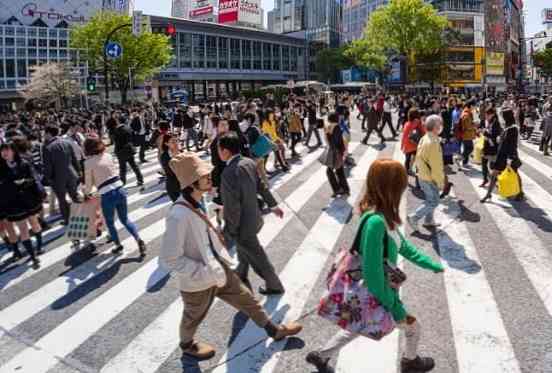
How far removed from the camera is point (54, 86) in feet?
164

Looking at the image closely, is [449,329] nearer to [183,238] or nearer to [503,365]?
[503,365]

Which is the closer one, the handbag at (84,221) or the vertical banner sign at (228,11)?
the handbag at (84,221)

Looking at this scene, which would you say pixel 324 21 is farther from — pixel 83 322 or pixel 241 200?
pixel 83 322

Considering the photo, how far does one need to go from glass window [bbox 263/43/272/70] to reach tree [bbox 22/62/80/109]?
43137 millimetres

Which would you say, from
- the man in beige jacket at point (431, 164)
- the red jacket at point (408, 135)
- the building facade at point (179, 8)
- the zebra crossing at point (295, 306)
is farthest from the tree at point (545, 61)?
the building facade at point (179, 8)

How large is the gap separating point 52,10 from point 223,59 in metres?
32.9

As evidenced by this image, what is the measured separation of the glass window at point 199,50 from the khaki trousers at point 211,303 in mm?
73473

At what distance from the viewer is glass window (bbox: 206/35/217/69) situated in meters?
75.6

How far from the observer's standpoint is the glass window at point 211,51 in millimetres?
75625

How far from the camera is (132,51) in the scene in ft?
135

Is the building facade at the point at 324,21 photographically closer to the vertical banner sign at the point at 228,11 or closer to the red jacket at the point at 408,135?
the vertical banner sign at the point at 228,11

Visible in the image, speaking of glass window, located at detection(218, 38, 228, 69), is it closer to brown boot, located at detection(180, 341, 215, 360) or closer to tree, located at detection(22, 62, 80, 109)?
tree, located at detection(22, 62, 80, 109)

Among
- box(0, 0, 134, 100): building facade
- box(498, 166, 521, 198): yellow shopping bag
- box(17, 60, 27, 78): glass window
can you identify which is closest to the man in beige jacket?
box(498, 166, 521, 198): yellow shopping bag

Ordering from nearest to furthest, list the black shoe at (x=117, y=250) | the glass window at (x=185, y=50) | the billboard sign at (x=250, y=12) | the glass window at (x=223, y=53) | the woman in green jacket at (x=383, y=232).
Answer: the woman in green jacket at (x=383, y=232)
the black shoe at (x=117, y=250)
the glass window at (x=185, y=50)
the glass window at (x=223, y=53)
the billboard sign at (x=250, y=12)
